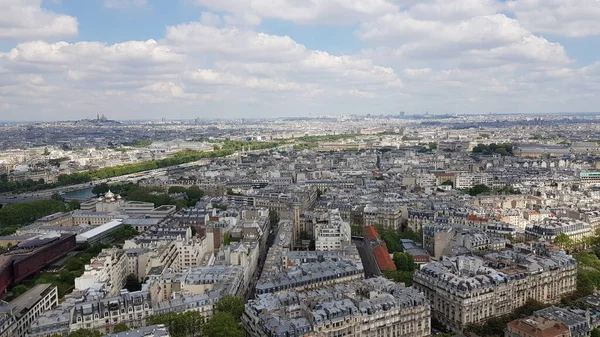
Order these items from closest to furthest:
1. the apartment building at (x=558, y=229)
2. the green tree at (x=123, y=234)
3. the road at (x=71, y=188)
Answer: the apartment building at (x=558, y=229) < the green tree at (x=123, y=234) < the road at (x=71, y=188)

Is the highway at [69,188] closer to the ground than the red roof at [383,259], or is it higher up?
closer to the ground

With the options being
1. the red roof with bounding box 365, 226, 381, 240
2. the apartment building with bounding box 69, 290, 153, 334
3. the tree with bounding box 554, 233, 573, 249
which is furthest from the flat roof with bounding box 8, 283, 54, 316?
the tree with bounding box 554, 233, 573, 249

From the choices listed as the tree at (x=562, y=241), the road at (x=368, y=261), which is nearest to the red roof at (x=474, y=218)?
the tree at (x=562, y=241)

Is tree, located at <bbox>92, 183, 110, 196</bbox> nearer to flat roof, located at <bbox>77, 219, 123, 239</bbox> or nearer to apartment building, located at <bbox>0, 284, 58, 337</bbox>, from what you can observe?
flat roof, located at <bbox>77, 219, 123, 239</bbox>

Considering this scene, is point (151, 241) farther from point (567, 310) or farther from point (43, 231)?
point (567, 310)

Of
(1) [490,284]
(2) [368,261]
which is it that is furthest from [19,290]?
(1) [490,284]

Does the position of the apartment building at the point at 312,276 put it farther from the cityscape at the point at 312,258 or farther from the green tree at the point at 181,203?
the green tree at the point at 181,203
